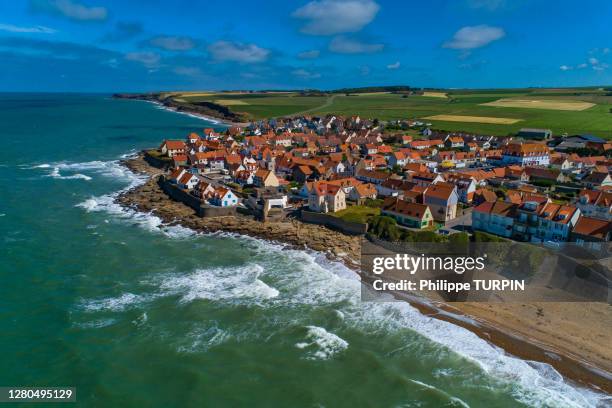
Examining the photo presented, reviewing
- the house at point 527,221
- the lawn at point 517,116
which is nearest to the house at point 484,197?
the house at point 527,221

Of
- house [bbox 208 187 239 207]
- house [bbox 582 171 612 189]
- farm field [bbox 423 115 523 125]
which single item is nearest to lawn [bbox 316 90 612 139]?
farm field [bbox 423 115 523 125]

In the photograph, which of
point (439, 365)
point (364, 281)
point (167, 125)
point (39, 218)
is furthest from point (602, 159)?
point (167, 125)

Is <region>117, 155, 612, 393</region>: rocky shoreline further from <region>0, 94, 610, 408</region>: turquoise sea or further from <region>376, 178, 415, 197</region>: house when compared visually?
<region>376, 178, 415, 197</region>: house

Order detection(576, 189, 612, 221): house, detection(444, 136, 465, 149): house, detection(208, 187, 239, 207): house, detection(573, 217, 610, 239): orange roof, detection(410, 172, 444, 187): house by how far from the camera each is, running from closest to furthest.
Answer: detection(573, 217, 610, 239): orange roof, detection(576, 189, 612, 221): house, detection(208, 187, 239, 207): house, detection(410, 172, 444, 187): house, detection(444, 136, 465, 149): house

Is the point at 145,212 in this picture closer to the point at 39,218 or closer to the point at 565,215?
the point at 39,218

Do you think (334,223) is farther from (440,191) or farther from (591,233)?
(591,233)

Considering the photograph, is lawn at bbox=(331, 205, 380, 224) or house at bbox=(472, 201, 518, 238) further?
lawn at bbox=(331, 205, 380, 224)
